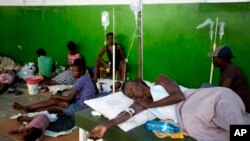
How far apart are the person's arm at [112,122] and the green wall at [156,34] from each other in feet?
7.55

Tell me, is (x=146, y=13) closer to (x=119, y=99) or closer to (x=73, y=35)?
(x=73, y=35)

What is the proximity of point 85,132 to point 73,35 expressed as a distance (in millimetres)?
4359

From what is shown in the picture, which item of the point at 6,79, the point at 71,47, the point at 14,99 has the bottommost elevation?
the point at 14,99

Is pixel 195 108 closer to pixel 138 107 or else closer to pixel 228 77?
pixel 138 107

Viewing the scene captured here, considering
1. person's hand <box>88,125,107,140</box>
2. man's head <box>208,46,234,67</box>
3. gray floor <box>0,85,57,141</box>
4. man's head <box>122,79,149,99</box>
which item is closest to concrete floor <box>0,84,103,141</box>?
gray floor <box>0,85,57,141</box>

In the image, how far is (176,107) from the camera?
292 cm

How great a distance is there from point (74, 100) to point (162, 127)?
6.60 feet

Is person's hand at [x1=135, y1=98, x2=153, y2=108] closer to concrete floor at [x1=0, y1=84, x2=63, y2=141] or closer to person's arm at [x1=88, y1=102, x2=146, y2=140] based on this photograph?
person's arm at [x1=88, y1=102, x2=146, y2=140]

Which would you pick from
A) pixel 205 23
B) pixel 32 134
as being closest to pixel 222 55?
pixel 205 23

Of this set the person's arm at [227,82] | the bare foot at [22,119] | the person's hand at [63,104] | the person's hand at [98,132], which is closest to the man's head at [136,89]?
the person's hand at [98,132]

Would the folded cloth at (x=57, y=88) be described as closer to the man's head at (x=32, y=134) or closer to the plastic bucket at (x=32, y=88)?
the plastic bucket at (x=32, y=88)

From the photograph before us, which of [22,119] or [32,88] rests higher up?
[32,88]

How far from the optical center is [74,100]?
14.4ft

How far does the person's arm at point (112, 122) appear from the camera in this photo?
2.58 m
